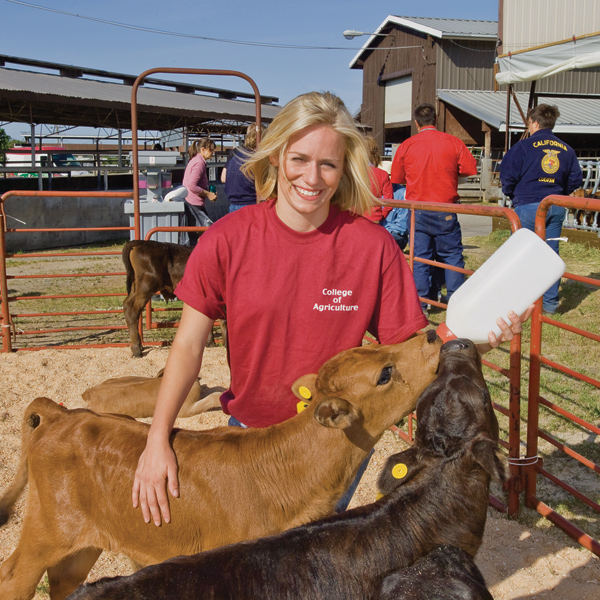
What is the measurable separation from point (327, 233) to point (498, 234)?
13.3 m

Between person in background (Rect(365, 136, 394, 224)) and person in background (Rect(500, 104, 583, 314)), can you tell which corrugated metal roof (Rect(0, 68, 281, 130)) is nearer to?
person in background (Rect(365, 136, 394, 224))

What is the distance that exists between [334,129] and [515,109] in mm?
25634

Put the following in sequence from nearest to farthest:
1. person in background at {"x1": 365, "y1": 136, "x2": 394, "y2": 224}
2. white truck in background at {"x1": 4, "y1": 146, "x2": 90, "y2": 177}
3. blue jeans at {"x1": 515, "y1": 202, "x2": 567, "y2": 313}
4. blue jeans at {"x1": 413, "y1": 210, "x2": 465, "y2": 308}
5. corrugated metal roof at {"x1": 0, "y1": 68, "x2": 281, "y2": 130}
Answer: blue jeans at {"x1": 413, "y1": 210, "x2": 465, "y2": 308} < person in background at {"x1": 365, "y1": 136, "x2": 394, "y2": 224} < blue jeans at {"x1": 515, "y1": 202, "x2": 567, "y2": 313} < corrugated metal roof at {"x1": 0, "y1": 68, "x2": 281, "y2": 130} < white truck in background at {"x1": 4, "y1": 146, "x2": 90, "y2": 177}

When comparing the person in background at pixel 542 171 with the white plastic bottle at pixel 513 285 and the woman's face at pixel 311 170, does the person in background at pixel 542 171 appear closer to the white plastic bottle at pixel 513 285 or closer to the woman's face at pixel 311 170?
the white plastic bottle at pixel 513 285

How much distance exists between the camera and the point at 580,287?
10.2 metres

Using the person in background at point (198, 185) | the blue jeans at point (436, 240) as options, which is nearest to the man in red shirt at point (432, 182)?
the blue jeans at point (436, 240)

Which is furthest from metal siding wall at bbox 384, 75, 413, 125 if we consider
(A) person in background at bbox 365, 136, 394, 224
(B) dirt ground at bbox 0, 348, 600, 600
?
(B) dirt ground at bbox 0, 348, 600, 600

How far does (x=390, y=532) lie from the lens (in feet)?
7.98

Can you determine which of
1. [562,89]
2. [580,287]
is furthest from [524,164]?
[562,89]

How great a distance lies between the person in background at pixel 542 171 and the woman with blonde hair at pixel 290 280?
20.3ft

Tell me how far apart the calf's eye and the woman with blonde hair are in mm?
238

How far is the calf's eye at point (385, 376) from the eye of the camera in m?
2.74

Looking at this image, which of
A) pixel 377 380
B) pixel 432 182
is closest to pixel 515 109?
pixel 432 182

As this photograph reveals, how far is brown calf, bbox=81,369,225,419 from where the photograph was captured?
19.8ft
